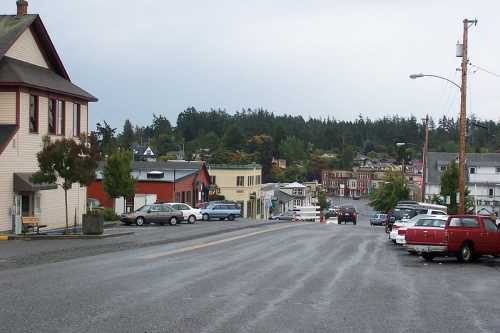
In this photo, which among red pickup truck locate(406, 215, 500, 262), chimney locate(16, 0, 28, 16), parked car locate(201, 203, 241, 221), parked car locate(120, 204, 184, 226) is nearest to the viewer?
red pickup truck locate(406, 215, 500, 262)

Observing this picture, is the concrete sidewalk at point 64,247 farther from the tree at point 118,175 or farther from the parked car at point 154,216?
the tree at point 118,175

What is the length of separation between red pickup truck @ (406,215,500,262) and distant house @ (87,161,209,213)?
40120mm

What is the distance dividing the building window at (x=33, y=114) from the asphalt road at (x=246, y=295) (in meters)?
16.2

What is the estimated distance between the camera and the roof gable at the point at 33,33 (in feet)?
129

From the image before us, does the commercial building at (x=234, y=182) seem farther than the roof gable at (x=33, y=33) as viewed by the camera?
Yes

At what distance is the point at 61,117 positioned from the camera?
4281cm

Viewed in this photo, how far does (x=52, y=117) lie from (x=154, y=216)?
519 inches

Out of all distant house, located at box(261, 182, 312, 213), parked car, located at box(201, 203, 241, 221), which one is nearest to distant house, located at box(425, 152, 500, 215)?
distant house, located at box(261, 182, 312, 213)

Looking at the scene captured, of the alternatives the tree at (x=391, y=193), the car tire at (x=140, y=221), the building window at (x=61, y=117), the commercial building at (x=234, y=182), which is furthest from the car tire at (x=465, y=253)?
the commercial building at (x=234, y=182)

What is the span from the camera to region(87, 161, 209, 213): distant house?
221 feet

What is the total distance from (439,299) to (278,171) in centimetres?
15271

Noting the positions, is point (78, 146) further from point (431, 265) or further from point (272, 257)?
point (431, 265)

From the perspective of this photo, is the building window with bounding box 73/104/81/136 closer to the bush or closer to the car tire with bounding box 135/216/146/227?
the car tire with bounding box 135/216/146/227

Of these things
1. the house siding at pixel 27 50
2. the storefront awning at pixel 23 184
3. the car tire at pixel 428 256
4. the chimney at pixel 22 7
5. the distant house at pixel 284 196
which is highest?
the chimney at pixel 22 7
